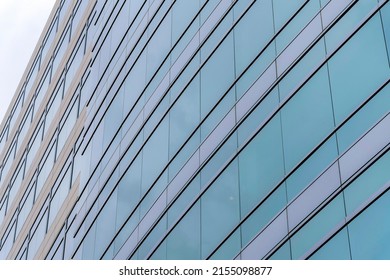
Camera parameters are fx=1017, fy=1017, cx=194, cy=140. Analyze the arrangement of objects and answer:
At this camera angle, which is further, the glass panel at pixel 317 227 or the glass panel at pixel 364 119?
the glass panel at pixel 317 227

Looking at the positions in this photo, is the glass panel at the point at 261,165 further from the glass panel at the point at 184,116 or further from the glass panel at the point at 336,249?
the glass panel at the point at 184,116

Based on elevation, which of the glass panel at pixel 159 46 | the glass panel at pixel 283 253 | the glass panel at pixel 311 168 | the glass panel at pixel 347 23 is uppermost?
the glass panel at pixel 159 46

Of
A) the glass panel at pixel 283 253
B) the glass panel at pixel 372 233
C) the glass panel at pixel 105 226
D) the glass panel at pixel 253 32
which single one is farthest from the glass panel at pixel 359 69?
the glass panel at pixel 105 226

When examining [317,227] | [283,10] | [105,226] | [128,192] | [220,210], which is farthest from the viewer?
[105,226]

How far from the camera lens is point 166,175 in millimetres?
29047

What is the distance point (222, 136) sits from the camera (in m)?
26.2

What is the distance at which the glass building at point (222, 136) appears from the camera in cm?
2103

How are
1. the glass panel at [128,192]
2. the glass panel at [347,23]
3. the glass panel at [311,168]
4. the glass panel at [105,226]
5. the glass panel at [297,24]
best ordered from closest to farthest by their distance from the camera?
the glass panel at [311,168] < the glass panel at [347,23] < the glass panel at [297,24] < the glass panel at [128,192] < the glass panel at [105,226]

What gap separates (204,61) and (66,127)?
47.4 feet

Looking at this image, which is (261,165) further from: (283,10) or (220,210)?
(283,10)

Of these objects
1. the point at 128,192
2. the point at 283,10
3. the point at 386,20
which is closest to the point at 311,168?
the point at 386,20
